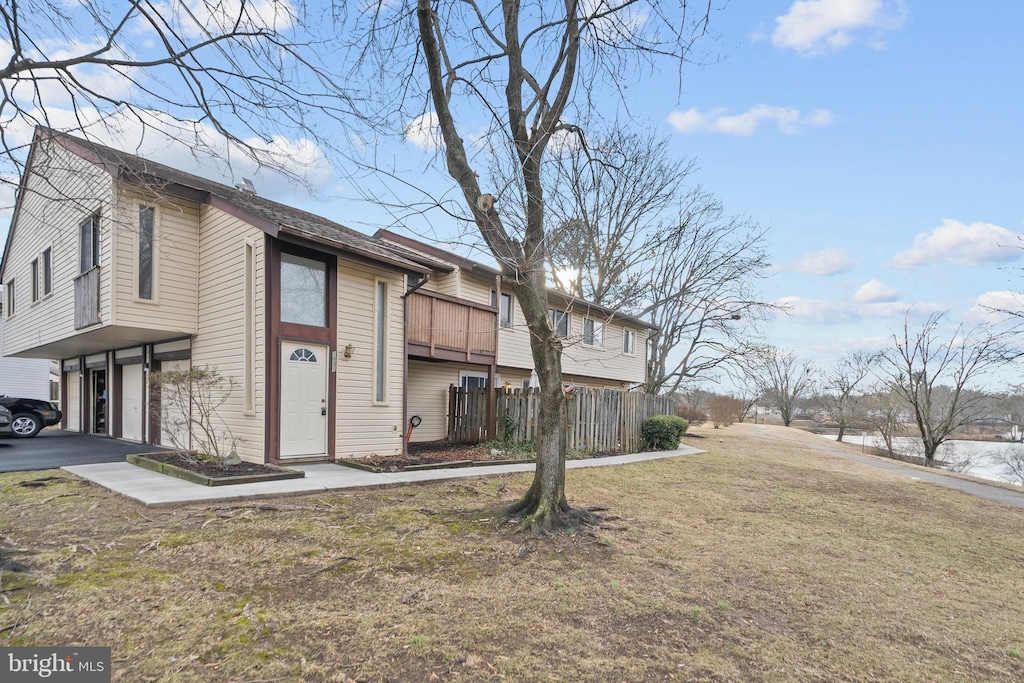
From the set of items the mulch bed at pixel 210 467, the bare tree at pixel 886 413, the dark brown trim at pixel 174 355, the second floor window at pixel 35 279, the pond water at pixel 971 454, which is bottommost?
the pond water at pixel 971 454

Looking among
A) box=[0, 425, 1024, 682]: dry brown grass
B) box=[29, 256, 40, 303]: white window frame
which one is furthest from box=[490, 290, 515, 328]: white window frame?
box=[29, 256, 40, 303]: white window frame

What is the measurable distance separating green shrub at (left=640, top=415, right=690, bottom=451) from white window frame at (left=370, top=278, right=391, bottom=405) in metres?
8.21

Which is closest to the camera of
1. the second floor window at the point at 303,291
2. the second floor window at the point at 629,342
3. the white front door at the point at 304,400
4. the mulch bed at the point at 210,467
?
the mulch bed at the point at 210,467

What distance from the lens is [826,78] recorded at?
9320 millimetres

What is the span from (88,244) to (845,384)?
38711 millimetres

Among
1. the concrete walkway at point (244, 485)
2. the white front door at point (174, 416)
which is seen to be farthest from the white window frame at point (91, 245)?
the concrete walkway at point (244, 485)

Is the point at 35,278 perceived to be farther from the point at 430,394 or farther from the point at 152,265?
the point at 430,394

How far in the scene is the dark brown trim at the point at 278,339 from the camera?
348 inches

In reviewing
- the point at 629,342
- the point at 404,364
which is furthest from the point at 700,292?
the point at 404,364

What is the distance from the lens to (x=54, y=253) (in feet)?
43.0

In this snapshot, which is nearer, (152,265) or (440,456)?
(152,265)

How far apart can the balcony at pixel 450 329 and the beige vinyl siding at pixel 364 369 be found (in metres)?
1.03

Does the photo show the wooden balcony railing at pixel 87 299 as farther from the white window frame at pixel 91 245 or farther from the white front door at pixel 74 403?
the white front door at pixel 74 403

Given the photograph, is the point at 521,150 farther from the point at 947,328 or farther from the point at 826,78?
the point at 947,328
